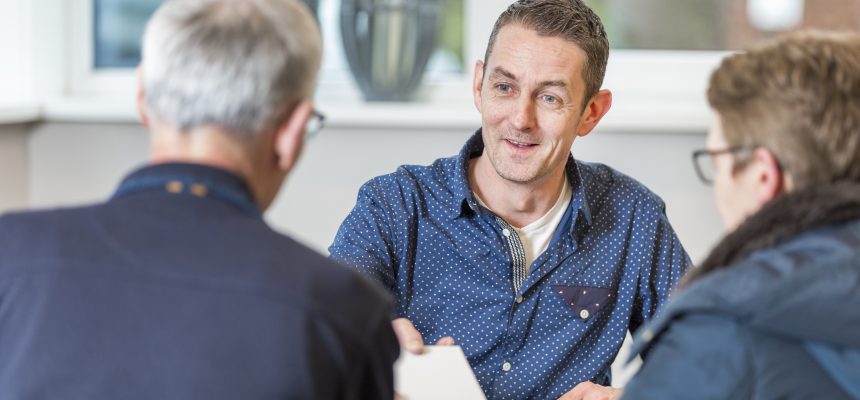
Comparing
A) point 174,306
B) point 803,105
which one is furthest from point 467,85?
point 174,306

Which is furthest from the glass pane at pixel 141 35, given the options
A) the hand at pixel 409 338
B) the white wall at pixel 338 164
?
the hand at pixel 409 338

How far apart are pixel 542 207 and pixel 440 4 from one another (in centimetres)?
118

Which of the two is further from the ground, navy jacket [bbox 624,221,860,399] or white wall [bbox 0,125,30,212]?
navy jacket [bbox 624,221,860,399]

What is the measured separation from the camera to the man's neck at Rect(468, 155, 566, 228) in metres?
1.96

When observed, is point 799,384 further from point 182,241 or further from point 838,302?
point 182,241

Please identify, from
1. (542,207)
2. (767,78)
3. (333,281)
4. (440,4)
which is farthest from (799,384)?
(440,4)

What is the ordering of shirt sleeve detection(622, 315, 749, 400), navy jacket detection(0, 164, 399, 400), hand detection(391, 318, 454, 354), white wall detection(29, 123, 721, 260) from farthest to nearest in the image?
white wall detection(29, 123, 721, 260) < hand detection(391, 318, 454, 354) < shirt sleeve detection(622, 315, 749, 400) < navy jacket detection(0, 164, 399, 400)

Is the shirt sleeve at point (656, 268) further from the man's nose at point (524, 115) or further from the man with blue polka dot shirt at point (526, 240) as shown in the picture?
the man's nose at point (524, 115)

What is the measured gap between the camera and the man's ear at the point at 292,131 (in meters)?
1.08

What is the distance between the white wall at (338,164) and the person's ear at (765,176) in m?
1.75

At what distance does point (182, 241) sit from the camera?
972mm

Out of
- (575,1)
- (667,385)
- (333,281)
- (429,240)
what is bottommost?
(429,240)

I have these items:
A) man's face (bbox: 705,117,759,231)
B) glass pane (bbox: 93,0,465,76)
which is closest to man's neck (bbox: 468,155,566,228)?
man's face (bbox: 705,117,759,231)

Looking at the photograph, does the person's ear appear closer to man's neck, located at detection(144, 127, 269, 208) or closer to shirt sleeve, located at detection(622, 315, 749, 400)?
shirt sleeve, located at detection(622, 315, 749, 400)
